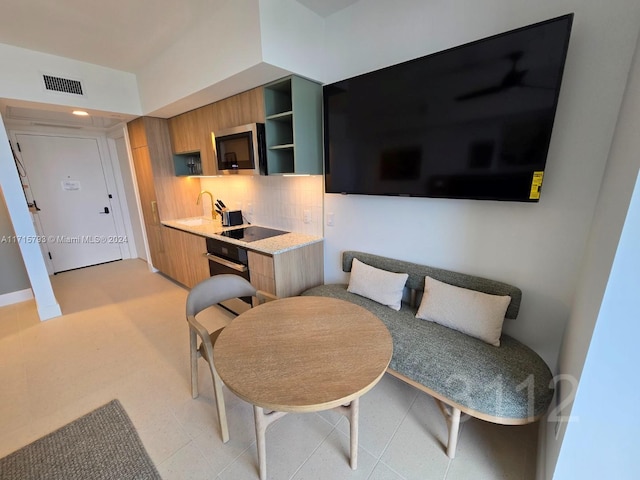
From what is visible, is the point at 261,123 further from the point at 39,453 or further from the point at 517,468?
the point at 517,468

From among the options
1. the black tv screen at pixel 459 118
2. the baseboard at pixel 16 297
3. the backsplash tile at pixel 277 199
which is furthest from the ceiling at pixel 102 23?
the baseboard at pixel 16 297

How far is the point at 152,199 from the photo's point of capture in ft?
12.0

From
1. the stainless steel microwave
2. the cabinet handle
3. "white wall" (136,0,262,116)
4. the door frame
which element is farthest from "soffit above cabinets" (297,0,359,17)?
the door frame

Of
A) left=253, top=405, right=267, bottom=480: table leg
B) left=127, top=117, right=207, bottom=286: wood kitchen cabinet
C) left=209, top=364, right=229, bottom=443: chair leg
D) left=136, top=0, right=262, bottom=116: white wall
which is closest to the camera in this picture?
left=253, top=405, right=267, bottom=480: table leg

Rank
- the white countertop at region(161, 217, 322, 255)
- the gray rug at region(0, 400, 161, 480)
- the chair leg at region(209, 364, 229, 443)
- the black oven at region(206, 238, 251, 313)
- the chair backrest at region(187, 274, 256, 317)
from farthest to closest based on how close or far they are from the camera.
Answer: the black oven at region(206, 238, 251, 313)
the white countertop at region(161, 217, 322, 255)
the chair backrest at region(187, 274, 256, 317)
the chair leg at region(209, 364, 229, 443)
the gray rug at region(0, 400, 161, 480)

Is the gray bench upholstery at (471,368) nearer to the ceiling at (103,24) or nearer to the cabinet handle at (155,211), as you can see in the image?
the ceiling at (103,24)

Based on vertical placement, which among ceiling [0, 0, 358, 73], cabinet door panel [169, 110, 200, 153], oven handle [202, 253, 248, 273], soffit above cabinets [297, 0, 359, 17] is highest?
soffit above cabinets [297, 0, 359, 17]

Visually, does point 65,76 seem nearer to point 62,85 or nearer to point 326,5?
point 62,85

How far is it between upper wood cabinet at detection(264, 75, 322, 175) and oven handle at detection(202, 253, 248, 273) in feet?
3.18

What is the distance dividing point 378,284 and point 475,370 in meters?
0.84

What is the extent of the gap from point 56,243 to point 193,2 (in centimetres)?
448

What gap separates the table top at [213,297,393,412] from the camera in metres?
0.96

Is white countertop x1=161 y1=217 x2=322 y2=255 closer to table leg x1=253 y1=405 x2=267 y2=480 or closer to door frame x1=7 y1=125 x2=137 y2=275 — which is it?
table leg x1=253 y1=405 x2=267 y2=480

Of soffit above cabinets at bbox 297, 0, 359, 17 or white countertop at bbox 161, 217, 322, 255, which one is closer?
soffit above cabinets at bbox 297, 0, 359, 17
